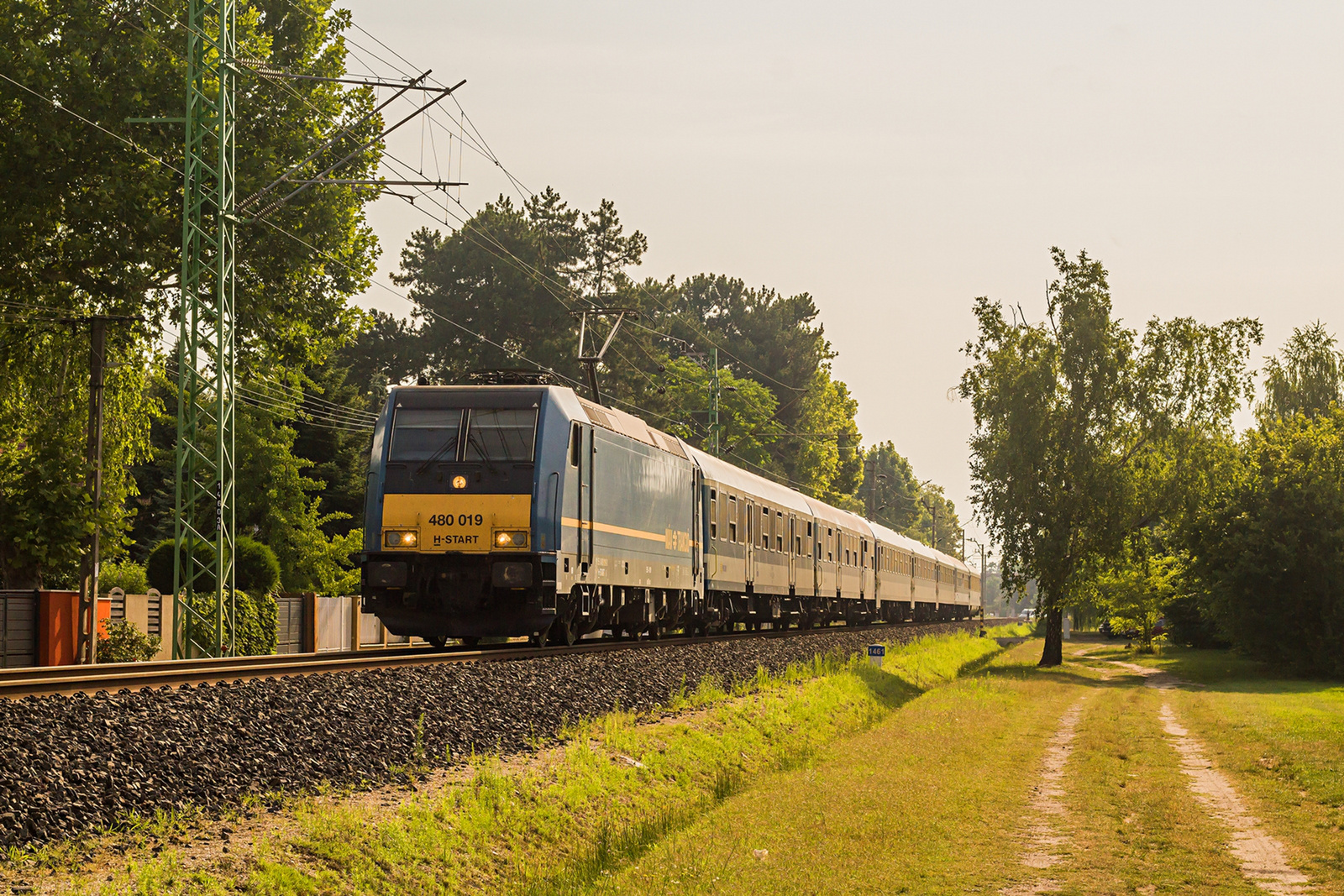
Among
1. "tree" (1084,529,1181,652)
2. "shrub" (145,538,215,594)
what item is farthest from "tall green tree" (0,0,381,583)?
"tree" (1084,529,1181,652)

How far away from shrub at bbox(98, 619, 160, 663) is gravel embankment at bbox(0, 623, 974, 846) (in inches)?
543

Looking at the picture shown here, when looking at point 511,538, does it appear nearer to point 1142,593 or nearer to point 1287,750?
point 1287,750

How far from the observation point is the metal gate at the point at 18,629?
25.4 m

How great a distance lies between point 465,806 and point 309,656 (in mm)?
9881

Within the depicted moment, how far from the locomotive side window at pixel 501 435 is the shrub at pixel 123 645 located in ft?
36.2

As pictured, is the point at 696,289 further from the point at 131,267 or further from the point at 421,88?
the point at 421,88

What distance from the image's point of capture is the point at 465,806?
10492 millimetres

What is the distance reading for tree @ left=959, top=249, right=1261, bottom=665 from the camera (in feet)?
129

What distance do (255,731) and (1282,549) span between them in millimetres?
31598

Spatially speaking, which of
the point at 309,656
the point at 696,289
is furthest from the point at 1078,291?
the point at 696,289

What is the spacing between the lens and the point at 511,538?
64.6ft

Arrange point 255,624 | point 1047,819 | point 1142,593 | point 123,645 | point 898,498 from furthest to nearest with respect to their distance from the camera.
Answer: point 898,498
point 1142,593
point 255,624
point 123,645
point 1047,819

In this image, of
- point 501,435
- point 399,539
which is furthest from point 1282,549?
point 399,539

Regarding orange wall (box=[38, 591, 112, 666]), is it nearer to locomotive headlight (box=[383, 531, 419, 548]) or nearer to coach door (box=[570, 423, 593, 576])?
locomotive headlight (box=[383, 531, 419, 548])
